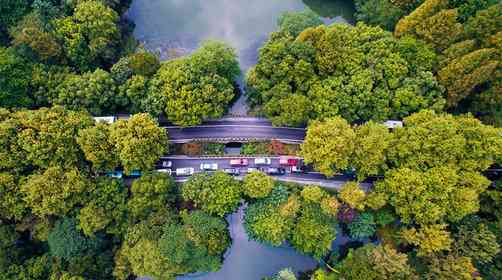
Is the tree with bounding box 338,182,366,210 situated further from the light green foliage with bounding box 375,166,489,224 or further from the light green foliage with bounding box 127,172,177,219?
the light green foliage with bounding box 127,172,177,219

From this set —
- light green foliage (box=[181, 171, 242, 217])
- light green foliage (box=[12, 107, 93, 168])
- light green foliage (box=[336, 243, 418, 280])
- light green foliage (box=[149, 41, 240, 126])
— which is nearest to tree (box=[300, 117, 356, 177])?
light green foliage (box=[181, 171, 242, 217])

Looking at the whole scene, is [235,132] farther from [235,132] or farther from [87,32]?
[87,32]

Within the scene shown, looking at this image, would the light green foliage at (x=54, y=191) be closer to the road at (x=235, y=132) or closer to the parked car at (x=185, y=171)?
the parked car at (x=185, y=171)

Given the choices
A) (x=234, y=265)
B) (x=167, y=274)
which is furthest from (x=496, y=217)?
(x=167, y=274)

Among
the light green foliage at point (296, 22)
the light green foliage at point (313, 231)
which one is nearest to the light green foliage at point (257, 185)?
the light green foliage at point (313, 231)

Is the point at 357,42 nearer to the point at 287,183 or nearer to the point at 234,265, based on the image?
the point at 287,183
